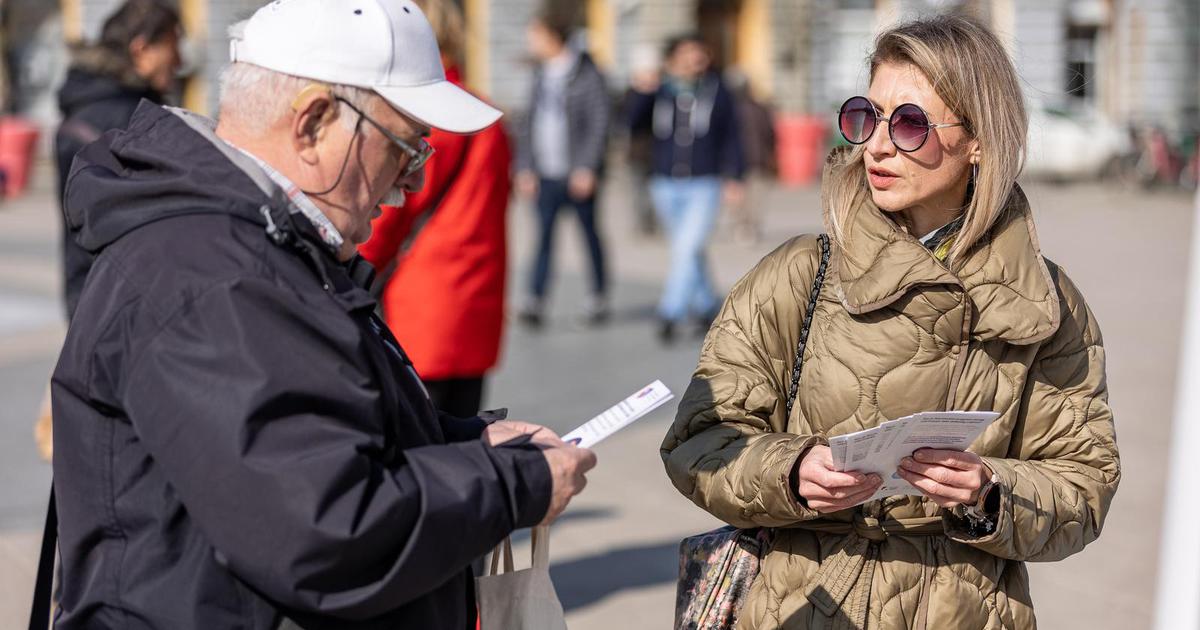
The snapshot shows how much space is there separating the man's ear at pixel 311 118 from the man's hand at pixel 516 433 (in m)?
0.49

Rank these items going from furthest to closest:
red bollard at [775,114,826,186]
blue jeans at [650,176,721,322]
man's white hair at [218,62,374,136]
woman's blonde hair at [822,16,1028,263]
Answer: red bollard at [775,114,826,186]
blue jeans at [650,176,721,322]
woman's blonde hair at [822,16,1028,263]
man's white hair at [218,62,374,136]

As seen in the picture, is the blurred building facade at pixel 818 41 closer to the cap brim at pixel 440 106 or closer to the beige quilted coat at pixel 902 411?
the beige quilted coat at pixel 902 411

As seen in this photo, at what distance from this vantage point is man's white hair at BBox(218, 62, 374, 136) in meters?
2.00

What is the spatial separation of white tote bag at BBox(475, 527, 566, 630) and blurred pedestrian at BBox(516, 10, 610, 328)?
7733 millimetres

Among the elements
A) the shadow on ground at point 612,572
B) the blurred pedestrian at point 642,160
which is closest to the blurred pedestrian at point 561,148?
the blurred pedestrian at point 642,160

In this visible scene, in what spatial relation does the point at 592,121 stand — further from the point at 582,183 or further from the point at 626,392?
the point at 626,392

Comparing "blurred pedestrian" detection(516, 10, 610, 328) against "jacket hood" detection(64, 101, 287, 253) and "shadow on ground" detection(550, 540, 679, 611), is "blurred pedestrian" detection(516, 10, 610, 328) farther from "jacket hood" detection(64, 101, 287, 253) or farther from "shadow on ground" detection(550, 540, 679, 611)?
"jacket hood" detection(64, 101, 287, 253)

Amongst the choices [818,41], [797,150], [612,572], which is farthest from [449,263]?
[818,41]

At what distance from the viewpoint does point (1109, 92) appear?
30.8m

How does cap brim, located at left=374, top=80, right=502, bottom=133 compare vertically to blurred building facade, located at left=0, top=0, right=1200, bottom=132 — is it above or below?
above

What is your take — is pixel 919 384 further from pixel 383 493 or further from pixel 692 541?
pixel 383 493

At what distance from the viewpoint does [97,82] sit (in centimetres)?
447

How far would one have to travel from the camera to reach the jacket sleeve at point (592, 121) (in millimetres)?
10430

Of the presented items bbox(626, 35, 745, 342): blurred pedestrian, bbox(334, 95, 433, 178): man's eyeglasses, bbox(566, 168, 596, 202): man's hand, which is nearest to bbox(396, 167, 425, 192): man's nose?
bbox(334, 95, 433, 178): man's eyeglasses
